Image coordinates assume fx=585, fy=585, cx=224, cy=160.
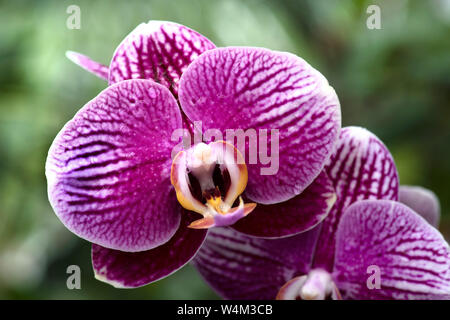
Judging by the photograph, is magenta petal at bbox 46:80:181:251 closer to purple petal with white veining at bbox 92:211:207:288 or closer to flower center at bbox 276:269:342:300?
purple petal with white veining at bbox 92:211:207:288

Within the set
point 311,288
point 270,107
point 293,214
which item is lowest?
point 311,288

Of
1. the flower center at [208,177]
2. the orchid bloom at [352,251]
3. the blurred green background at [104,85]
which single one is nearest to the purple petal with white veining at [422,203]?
the orchid bloom at [352,251]

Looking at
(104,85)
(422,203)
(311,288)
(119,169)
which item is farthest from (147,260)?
(104,85)

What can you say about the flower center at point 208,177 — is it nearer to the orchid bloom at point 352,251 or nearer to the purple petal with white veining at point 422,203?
the orchid bloom at point 352,251

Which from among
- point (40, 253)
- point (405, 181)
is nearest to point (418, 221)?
point (405, 181)

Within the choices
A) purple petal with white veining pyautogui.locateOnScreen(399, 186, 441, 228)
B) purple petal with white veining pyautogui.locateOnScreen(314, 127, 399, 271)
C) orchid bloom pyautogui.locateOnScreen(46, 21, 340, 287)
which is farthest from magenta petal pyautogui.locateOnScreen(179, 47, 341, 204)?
purple petal with white veining pyautogui.locateOnScreen(399, 186, 441, 228)

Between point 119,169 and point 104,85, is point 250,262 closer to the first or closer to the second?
point 119,169
